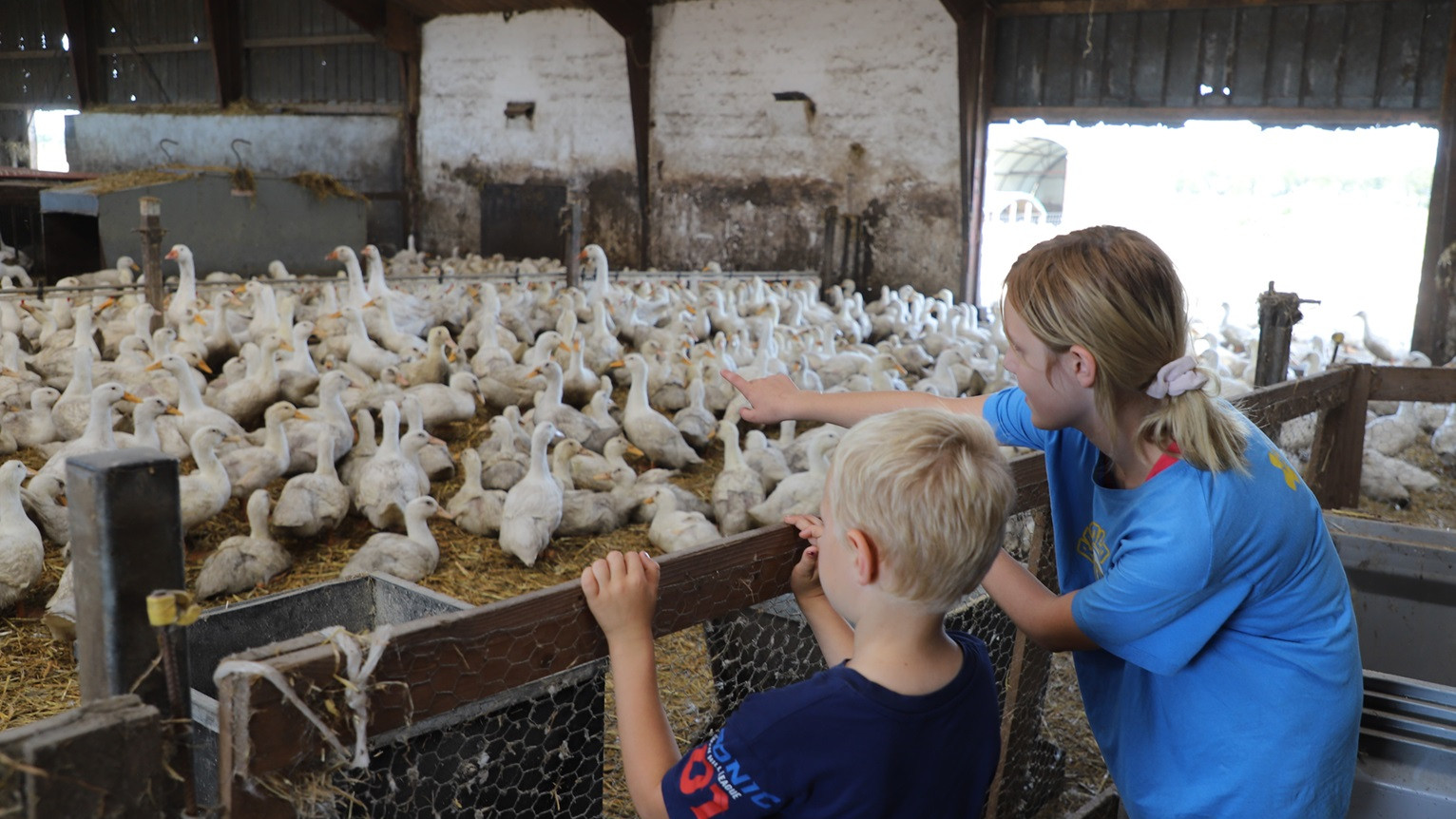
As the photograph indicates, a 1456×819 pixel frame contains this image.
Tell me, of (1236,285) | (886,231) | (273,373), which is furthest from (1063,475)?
(1236,285)

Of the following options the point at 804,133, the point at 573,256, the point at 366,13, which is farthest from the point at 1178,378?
the point at 366,13

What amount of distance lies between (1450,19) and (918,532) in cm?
1183

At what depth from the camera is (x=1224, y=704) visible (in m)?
1.87

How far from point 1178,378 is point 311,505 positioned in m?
4.60

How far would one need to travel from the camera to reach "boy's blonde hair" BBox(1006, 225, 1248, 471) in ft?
5.59

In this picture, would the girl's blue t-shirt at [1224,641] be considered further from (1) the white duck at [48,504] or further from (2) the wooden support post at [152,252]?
(2) the wooden support post at [152,252]

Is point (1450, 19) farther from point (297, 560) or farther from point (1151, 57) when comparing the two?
point (297, 560)

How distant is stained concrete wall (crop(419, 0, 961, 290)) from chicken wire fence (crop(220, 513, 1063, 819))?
11.2 m

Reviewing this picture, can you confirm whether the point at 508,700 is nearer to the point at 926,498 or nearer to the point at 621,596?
the point at 621,596

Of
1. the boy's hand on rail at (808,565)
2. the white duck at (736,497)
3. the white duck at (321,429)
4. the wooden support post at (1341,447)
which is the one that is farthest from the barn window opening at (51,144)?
the boy's hand on rail at (808,565)

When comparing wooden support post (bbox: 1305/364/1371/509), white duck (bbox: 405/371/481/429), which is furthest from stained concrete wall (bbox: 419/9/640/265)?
wooden support post (bbox: 1305/364/1371/509)

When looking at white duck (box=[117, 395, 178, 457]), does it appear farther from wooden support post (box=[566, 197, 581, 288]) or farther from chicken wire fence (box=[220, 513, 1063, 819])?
wooden support post (box=[566, 197, 581, 288])

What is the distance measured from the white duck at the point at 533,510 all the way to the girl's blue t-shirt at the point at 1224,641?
3642 millimetres

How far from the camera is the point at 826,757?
1414mm
